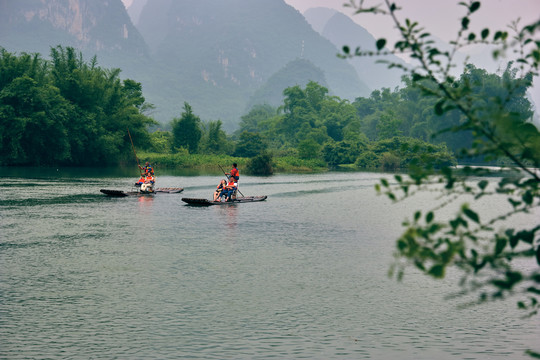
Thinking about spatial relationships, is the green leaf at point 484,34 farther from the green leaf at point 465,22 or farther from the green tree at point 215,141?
the green tree at point 215,141

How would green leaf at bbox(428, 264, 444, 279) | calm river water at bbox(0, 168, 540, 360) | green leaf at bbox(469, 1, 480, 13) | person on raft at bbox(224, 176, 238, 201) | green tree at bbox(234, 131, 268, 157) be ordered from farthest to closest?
green tree at bbox(234, 131, 268, 157), person on raft at bbox(224, 176, 238, 201), calm river water at bbox(0, 168, 540, 360), green leaf at bbox(469, 1, 480, 13), green leaf at bbox(428, 264, 444, 279)

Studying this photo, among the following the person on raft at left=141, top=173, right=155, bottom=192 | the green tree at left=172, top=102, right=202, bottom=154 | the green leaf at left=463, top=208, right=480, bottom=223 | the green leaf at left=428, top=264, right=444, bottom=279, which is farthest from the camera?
the green tree at left=172, top=102, right=202, bottom=154

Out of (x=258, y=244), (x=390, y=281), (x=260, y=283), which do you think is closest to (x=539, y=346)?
(x=390, y=281)

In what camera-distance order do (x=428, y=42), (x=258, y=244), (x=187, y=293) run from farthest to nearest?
(x=258, y=244), (x=187, y=293), (x=428, y=42)

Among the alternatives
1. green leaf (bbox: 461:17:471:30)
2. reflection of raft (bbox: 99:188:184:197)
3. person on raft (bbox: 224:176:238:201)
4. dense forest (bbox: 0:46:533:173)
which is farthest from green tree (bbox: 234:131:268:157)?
green leaf (bbox: 461:17:471:30)

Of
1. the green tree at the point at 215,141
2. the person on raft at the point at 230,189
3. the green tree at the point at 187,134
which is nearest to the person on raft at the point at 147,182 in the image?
the person on raft at the point at 230,189

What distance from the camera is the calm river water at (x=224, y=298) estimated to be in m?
10.3

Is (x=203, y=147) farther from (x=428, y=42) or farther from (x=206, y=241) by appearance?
(x=428, y=42)

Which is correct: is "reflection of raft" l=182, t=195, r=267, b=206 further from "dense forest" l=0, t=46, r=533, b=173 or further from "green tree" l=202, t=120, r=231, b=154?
"green tree" l=202, t=120, r=231, b=154

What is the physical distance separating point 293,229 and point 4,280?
1293 cm

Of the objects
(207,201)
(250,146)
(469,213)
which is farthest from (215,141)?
(469,213)

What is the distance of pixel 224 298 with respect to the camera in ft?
43.2

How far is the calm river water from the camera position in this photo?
33.7 feet

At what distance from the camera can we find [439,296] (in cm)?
1396
